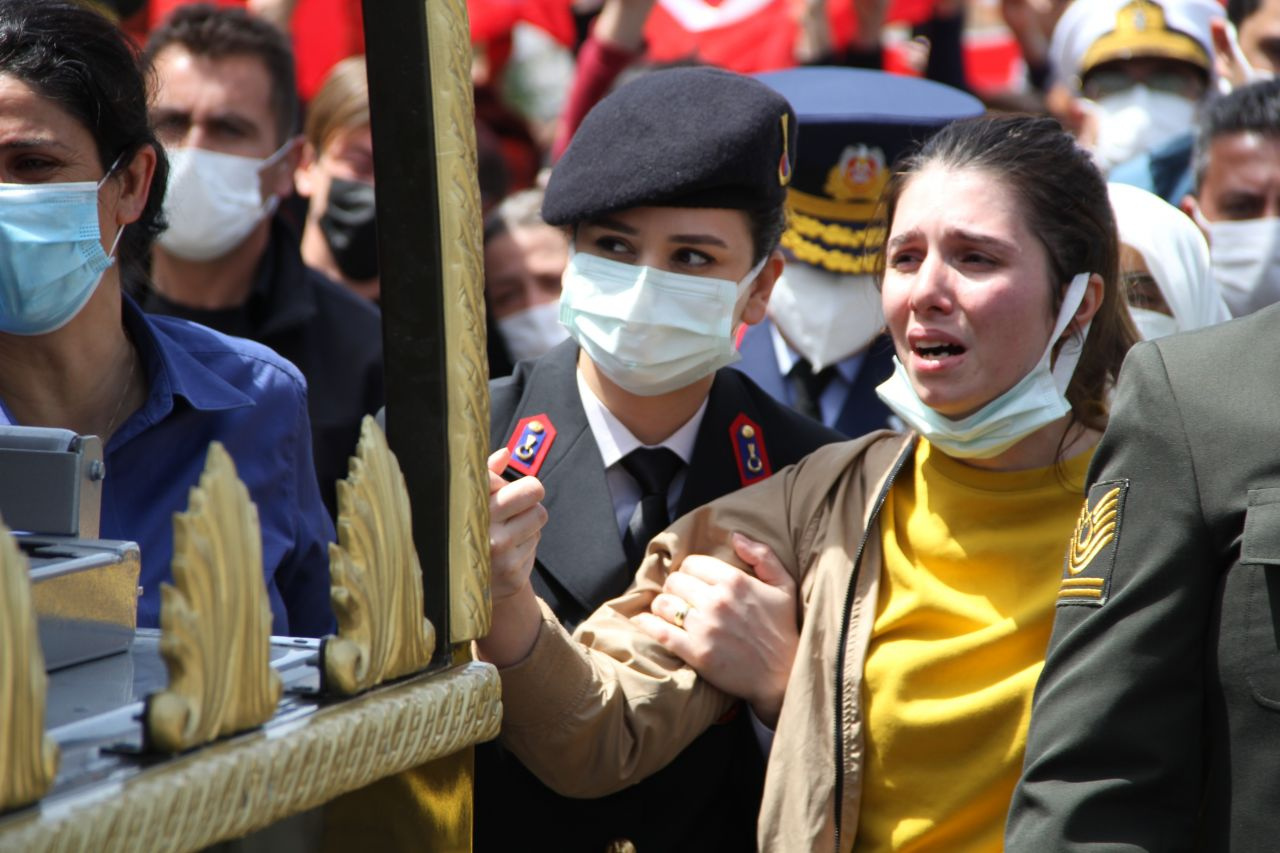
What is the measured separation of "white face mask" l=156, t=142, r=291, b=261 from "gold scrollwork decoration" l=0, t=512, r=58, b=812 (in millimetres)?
3195

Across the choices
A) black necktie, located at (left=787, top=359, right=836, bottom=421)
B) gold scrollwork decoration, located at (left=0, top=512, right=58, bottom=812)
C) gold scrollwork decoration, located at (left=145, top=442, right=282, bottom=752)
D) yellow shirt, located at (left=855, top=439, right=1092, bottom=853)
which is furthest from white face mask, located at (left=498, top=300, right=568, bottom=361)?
gold scrollwork decoration, located at (left=0, top=512, right=58, bottom=812)

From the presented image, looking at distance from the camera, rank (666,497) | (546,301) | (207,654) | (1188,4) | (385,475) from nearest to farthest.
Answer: (207,654)
(385,475)
(666,497)
(546,301)
(1188,4)

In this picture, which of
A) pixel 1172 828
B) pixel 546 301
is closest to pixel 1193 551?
pixel 1172 828

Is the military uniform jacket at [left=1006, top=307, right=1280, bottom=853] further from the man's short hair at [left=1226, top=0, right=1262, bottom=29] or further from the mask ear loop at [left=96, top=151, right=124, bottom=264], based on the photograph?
the man's short hair at [left=1226, top=0, right=1262, bottom=29]

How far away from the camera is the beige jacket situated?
214cm

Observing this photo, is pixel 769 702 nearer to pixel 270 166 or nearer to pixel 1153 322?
pixel 1153 322

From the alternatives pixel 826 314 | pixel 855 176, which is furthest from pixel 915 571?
pixel 855 176

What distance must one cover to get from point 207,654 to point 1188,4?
4.82 meters

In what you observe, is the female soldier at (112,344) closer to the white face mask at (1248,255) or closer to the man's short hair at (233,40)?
the man's short hair at (233,40)

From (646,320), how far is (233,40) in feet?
6.78

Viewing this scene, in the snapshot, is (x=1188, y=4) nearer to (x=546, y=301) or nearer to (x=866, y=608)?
(x=546, y=301)

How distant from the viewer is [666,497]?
2.70 metres

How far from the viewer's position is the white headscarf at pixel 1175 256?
10.4ft

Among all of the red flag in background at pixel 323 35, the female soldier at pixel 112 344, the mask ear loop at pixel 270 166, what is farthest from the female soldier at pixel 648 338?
the red flag in background at pixel 323 35
